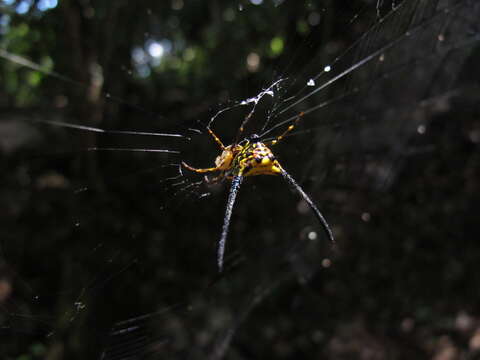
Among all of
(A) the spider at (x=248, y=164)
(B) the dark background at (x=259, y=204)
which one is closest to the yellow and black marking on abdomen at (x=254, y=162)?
(A) the spider at (x=248, y=164)

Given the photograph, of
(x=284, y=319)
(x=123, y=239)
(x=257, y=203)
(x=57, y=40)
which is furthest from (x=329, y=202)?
(x=57, y=40)

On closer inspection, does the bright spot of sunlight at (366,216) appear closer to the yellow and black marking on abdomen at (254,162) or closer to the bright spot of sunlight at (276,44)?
the bright spot of sunlight at (276,44)

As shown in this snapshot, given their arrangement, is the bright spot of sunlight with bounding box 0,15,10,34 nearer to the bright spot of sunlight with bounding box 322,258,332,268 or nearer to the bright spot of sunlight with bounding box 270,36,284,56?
the bright spot of sunlight with bounding box 270,36,284,56

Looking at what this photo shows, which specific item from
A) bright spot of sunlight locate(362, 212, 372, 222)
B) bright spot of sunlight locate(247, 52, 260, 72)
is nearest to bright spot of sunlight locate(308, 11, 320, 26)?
bright spot of sunlight locate(247, 52, 260, 72)

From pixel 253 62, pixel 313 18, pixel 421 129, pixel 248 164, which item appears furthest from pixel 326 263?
pixel 248 164

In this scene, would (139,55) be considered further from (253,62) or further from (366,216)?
(366,216)

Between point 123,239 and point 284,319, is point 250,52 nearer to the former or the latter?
A: point 123,239
